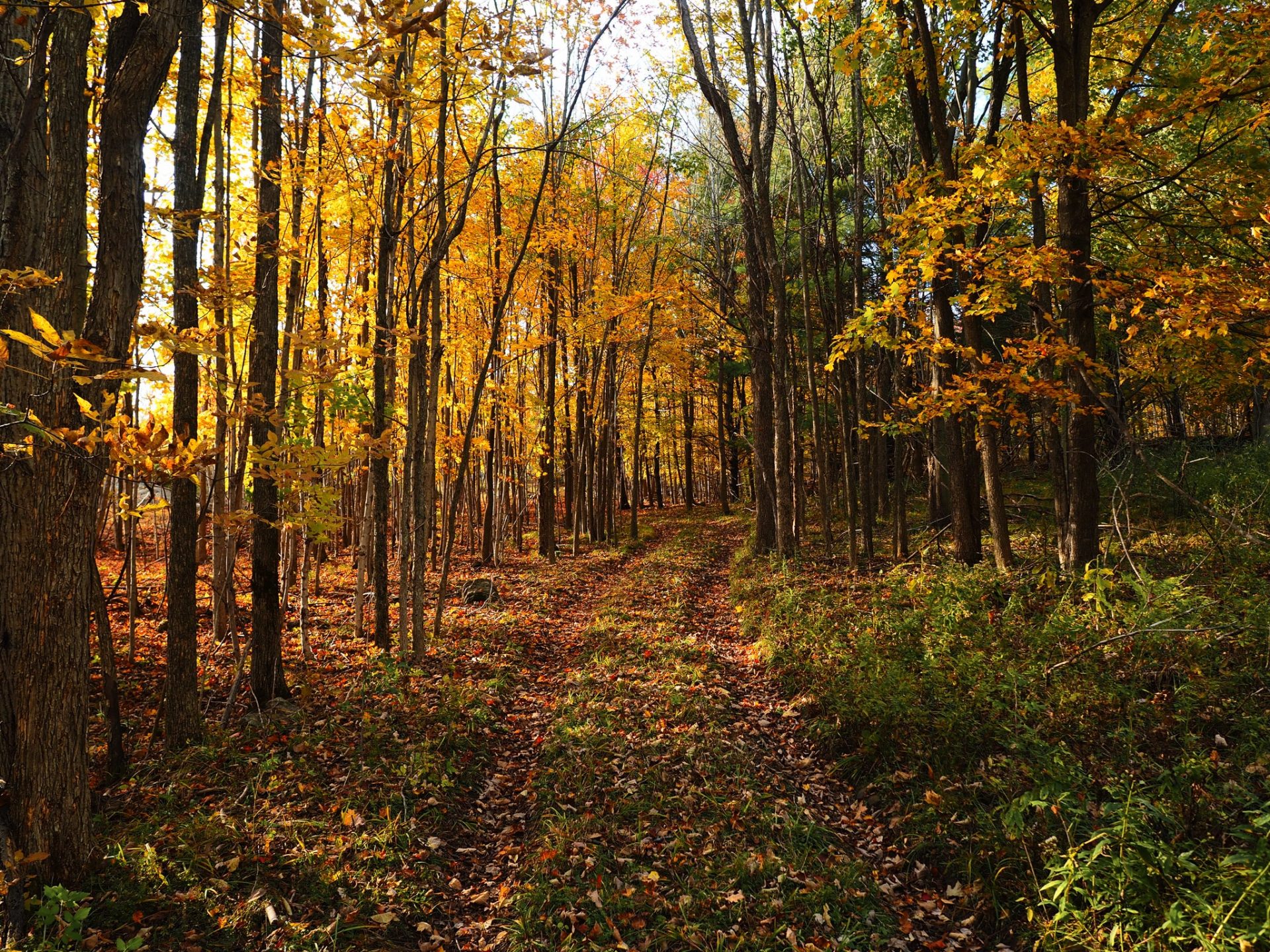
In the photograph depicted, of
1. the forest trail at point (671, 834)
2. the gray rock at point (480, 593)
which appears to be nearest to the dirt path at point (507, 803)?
the forest trail at point (671, 834)

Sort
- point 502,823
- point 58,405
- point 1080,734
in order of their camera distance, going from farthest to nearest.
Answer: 1. point 502,823
2. point 1080,734
3. point 58,405

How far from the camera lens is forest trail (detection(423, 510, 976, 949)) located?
402 cm

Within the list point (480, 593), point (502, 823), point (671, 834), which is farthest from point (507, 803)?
point (480, 593)

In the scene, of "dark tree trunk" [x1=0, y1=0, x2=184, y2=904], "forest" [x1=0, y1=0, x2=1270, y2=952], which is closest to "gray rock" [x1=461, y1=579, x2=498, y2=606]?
"forest" [x1=0, y1=0, x2=1270, y2=952]

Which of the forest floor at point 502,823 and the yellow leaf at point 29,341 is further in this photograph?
the forest floor at point 502,823

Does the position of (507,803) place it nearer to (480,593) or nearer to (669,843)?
(669,843)

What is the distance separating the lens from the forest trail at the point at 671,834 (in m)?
4.02

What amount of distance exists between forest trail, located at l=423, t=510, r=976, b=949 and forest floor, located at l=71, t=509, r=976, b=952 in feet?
0.06

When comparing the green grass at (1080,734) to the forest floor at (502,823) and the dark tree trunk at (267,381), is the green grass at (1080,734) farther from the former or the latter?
the dark tree trunk at (267,381)

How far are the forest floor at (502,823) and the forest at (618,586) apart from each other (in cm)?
4

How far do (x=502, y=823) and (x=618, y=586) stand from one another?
8456 mm

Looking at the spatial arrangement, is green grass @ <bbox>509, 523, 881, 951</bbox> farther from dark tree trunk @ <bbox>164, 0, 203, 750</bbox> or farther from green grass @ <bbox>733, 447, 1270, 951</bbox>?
dark tree trunk @ <bbox>164, 0, 203, 750</bbox>

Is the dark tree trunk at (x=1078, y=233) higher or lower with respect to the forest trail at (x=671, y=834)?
higher

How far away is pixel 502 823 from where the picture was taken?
5.43 metres
